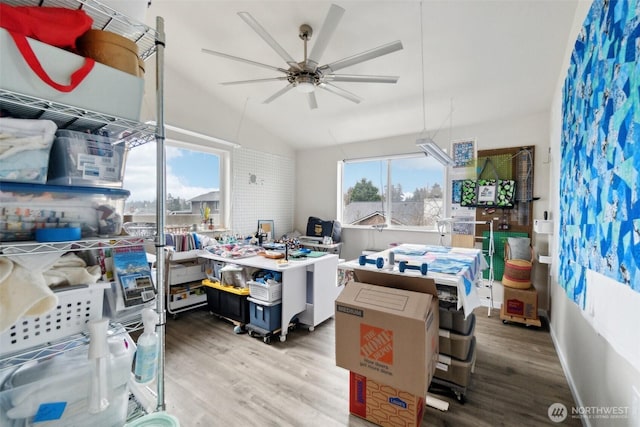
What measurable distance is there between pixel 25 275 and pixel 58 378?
338 millimetres

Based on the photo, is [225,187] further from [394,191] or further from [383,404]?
[383,404]

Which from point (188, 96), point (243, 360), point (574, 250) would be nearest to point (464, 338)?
point (574, 250)

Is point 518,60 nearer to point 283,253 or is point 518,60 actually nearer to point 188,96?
point 283,253

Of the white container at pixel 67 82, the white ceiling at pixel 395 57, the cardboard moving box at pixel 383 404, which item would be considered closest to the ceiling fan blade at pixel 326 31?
the white ceiling at pixel 395 57

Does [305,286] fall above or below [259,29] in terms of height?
below

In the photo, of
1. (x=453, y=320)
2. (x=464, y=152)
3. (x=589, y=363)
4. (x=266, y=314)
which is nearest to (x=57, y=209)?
(x=266, y=314)

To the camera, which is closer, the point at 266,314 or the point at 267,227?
the point at 266,314

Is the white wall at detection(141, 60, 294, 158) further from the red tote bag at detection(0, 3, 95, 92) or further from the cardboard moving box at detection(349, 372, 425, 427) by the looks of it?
the cardboard moving box at detection(349, 372, 425, 427)

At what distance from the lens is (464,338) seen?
1.85 m

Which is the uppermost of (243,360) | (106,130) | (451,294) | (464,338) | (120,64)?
(120,64)

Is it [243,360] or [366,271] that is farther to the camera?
[243,360]

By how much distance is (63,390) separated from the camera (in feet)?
2.70

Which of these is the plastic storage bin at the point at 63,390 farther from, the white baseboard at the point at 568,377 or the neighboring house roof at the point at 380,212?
the neighboring house roof at the point at 380,212

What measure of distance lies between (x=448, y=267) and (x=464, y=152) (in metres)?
2.59
